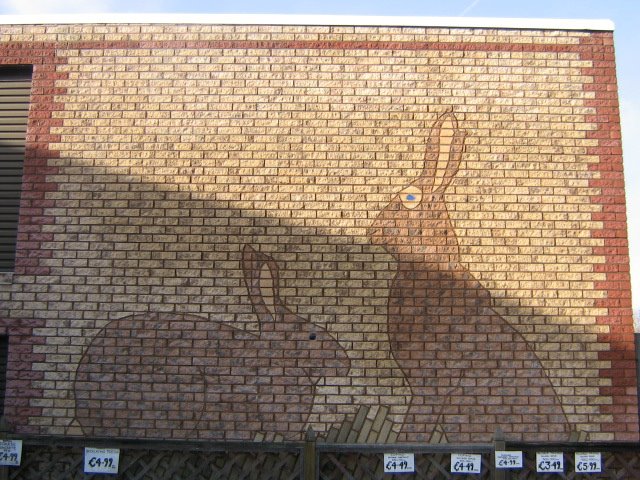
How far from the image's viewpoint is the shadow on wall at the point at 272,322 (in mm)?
7098

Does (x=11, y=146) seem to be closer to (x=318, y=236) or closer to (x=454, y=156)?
(x=318, y=236)

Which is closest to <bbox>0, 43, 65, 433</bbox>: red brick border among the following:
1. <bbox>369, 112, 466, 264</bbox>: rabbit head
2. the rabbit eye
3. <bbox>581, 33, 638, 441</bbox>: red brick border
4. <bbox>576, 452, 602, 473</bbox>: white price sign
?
<bbox>369, 112, 466, 264</bbox>: rabbit head

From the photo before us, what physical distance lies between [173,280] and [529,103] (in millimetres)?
4347

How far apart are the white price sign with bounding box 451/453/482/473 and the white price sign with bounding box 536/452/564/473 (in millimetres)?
566

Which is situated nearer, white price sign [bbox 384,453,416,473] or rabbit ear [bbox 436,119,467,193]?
white price sign [bbox 384,453,416,473]

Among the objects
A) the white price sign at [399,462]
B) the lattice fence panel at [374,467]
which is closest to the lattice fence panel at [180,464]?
the lattice fence panel at [374,467]

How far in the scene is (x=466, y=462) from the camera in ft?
21.3

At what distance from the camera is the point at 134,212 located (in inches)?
295

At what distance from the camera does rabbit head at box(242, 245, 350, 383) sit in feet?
23.5

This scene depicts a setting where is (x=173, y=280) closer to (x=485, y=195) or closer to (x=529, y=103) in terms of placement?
(x=485, y=195)

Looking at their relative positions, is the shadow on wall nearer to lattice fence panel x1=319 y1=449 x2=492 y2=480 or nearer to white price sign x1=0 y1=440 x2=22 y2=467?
lattice fence panel x1=319 y1=449 x2=492 y2=480

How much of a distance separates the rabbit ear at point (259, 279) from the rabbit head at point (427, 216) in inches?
44.3

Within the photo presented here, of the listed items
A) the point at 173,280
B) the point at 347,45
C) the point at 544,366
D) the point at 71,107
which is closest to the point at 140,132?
the point at 71,107

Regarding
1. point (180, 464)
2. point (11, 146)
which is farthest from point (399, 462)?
point (11, 146)
